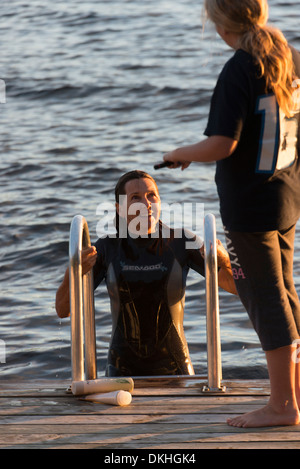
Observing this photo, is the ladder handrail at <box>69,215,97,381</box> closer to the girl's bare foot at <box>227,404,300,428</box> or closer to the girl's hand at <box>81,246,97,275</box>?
the girl's hand at <box>81,246,97,275</box>

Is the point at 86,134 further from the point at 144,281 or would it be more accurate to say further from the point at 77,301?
the point at 77,301

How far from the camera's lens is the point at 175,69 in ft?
52.0

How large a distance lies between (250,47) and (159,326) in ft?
5.68

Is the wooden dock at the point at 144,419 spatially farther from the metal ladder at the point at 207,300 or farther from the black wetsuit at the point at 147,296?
the black wetsuit at the point at 147,296

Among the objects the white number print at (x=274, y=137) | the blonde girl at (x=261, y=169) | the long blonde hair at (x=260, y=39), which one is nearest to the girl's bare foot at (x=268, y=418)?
the blonde girl at (x=261, y=169)

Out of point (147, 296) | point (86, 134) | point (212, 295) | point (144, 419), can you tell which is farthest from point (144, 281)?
point (86, 134)

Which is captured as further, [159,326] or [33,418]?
[159,326]

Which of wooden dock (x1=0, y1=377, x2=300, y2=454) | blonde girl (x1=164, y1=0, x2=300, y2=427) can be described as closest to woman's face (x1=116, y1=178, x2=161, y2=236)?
wooden dock (x1=0, y1=377, x2=300, y2=454)

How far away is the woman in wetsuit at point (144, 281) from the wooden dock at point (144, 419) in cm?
25

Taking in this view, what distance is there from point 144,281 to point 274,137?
1.42m

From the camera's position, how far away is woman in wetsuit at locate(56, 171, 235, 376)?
167 inches

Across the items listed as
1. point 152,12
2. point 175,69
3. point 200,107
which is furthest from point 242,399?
point 152,12

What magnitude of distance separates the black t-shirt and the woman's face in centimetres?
100

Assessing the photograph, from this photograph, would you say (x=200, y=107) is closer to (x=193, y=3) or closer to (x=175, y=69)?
(x=175, y=69)
